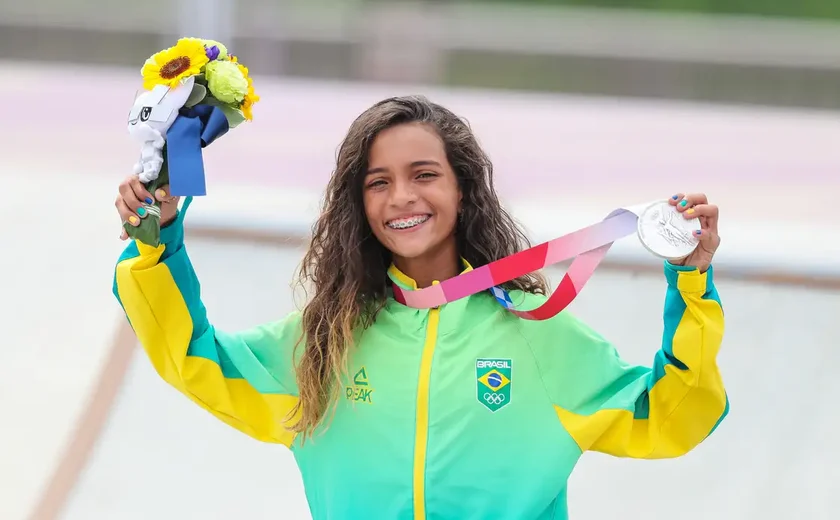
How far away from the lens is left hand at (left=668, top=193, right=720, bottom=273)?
175 cm

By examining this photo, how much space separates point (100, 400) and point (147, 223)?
1.29m

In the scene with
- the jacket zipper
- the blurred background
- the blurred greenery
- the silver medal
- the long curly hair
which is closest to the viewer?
the silver medal

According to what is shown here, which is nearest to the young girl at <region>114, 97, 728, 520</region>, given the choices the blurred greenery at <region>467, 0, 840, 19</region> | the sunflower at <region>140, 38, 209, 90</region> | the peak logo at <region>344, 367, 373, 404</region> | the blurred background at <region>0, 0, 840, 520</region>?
the peak logo at <region>344, 367, 373, 404</region>

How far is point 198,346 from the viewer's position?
1.90 metres

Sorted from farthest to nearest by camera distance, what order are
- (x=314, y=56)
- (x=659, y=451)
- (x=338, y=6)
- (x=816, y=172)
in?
(x=338, y=6)
(x=314, y=56)
(x=816, y=172)
(x=659, y=451)

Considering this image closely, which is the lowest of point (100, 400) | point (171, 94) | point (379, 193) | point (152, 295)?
point (100, 400)

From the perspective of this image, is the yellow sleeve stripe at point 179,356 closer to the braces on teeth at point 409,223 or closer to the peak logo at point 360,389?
the peak logo at point 360,389

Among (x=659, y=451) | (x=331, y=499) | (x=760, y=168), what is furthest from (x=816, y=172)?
(x=331, y=499)

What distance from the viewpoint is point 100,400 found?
291 cm

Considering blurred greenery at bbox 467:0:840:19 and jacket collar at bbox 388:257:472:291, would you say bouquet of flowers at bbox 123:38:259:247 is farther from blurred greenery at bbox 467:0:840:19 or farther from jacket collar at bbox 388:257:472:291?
blurred greenery at bbox 467:0:840:19

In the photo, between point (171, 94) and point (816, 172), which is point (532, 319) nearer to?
point (171, 94)

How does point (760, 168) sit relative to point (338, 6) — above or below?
above

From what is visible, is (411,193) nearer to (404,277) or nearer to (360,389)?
(404,277)

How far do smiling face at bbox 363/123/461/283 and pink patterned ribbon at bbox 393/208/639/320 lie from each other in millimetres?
85
